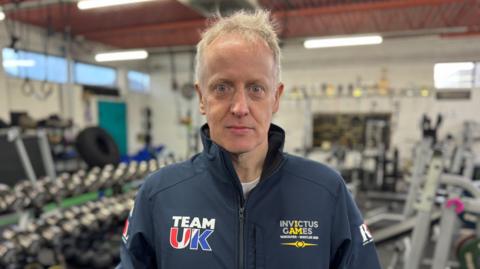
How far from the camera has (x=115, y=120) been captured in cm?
935

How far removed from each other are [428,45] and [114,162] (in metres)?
7.97

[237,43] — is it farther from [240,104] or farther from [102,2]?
[102,2]

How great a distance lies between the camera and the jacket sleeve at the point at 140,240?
998 mm

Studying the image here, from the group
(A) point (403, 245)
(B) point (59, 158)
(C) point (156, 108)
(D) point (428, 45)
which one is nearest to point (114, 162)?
(B) point (59, 158)

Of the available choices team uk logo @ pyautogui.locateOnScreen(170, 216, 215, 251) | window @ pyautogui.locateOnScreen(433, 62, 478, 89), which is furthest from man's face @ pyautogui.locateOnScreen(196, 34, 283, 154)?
window @ pyautogui.locateOnScreen(433, 62, 478, 89)

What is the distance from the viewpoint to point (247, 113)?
3.02 feet

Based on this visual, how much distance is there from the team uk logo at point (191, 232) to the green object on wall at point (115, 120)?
8.67 meters

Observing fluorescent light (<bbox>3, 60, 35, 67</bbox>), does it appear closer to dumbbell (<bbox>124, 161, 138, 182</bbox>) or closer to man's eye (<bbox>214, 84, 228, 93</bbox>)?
dumbbell (<bbox>124, 161, 138, 182</bbox>)

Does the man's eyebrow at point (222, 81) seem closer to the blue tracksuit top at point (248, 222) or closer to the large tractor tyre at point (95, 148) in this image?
the blue tracksuit top at point (248, 222)

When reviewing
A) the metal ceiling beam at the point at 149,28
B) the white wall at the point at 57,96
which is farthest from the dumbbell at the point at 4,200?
the metal ceiling beam at the point at 149,28

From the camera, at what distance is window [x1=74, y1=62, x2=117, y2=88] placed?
8375 mm

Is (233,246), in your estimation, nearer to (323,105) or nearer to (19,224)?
(19,224)

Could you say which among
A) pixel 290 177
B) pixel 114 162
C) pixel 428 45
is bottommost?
pixel 114 162

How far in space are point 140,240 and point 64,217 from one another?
301 centimetres
